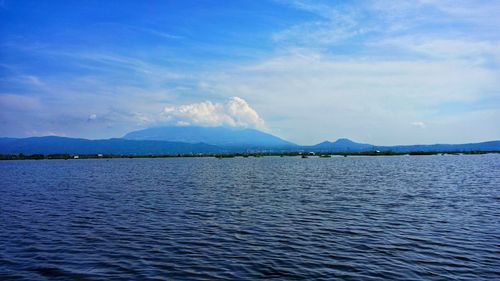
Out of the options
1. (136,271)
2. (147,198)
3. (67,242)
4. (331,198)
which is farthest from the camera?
(147,198)

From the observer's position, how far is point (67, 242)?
23672 mm

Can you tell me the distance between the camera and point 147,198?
152 ft

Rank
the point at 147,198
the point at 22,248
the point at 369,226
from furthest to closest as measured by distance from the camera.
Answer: the point at 147,198 → the point at 369,226 → the point at 22,248

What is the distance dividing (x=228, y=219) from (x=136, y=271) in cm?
1359

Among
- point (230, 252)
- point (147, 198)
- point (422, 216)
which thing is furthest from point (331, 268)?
point (147, 198)

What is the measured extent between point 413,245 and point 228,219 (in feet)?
48.4

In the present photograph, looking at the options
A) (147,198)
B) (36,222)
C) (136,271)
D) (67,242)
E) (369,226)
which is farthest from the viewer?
(147,198)

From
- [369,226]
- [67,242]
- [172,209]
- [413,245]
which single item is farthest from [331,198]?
[67,242]

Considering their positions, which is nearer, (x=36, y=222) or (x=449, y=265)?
(x=449, y=265)

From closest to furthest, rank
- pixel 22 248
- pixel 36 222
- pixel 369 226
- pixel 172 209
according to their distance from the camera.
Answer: pixel 22 248 < pixel 369 226 < pixel 36 222 < pixel 172 209

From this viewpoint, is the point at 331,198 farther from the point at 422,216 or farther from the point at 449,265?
the point at 449,265

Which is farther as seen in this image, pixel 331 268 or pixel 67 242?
pixel 67 242

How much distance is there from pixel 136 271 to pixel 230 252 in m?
5.41

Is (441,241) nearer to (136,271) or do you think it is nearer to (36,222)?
(136,271)
